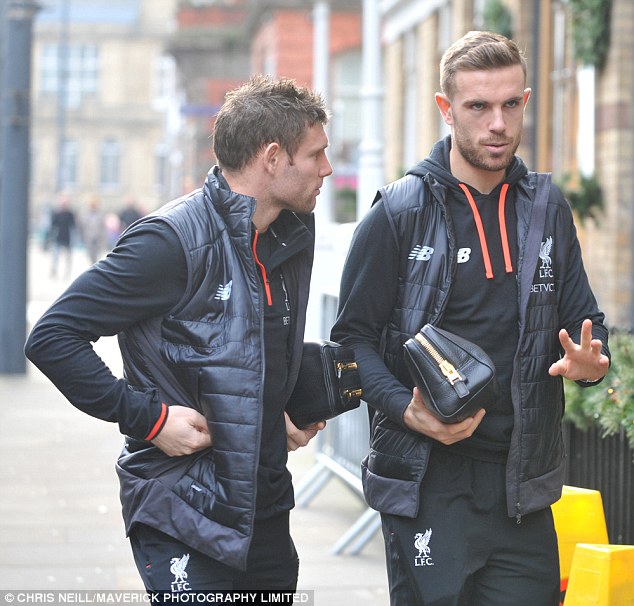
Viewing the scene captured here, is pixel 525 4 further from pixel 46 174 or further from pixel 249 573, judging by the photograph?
pixel 46 174

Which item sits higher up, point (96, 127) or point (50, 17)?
point (50, 17)

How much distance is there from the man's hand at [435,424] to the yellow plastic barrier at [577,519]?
1.17m

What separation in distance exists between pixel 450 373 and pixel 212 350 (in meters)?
0.57

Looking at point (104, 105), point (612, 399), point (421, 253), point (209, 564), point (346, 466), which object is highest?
point (104, 105)

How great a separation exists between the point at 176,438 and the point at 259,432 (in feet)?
0.64

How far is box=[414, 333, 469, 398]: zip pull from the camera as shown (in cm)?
345

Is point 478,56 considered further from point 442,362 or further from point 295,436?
point 295,436

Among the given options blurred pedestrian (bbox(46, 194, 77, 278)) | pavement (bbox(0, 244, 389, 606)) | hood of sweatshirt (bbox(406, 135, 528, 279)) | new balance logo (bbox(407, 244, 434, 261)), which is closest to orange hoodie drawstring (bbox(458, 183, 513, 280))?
hood of sweatshirt (bbox(406, 135, 528, 279))

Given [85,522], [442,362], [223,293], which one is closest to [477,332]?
[442,362]

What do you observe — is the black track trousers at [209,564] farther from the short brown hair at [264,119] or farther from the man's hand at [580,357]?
the short brown hair at [264,119]

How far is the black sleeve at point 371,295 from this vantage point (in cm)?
376

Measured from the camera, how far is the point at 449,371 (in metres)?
3.48

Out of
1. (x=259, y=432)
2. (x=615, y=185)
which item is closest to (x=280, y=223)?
(x=259, y=432)

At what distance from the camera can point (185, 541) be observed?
3.48 m
